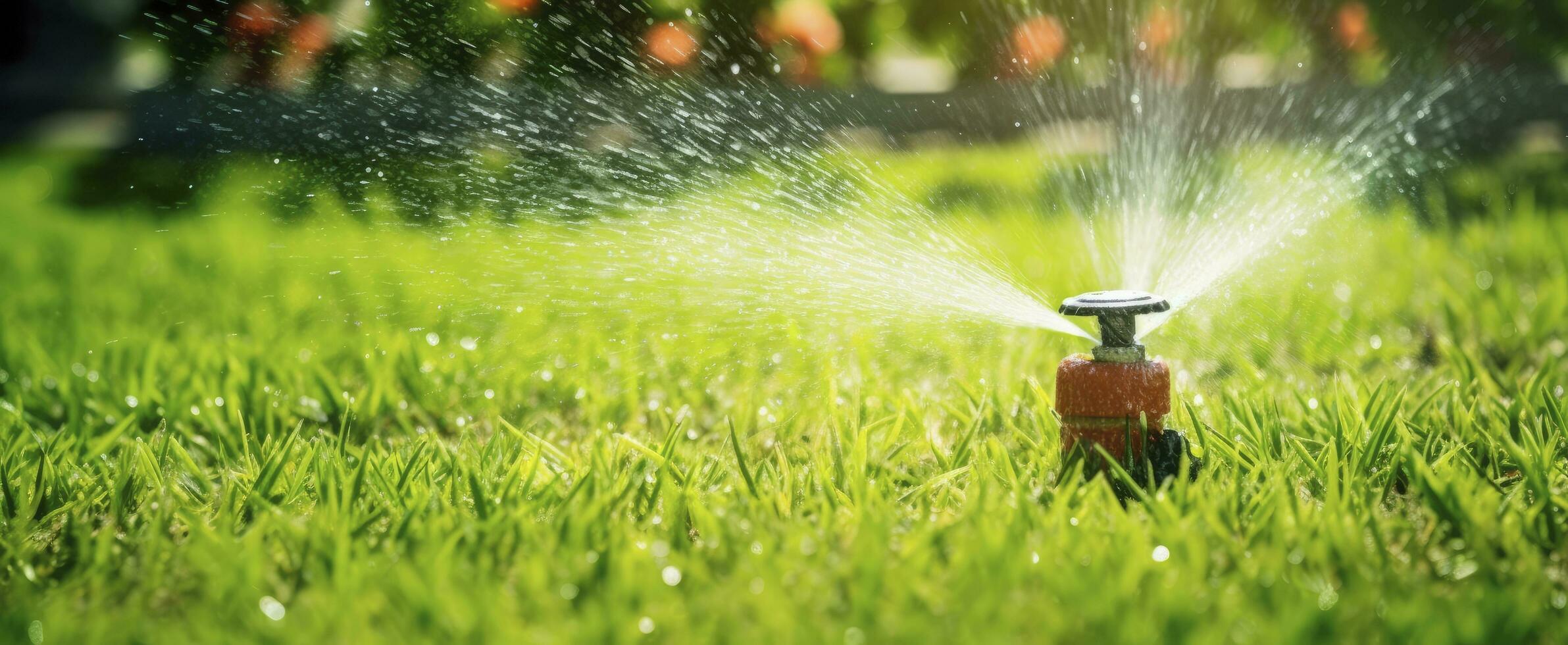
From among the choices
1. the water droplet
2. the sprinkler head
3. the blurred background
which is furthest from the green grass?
the blurred background

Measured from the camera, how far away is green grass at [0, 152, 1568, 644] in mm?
1096

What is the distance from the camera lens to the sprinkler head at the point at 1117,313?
54.3 inches

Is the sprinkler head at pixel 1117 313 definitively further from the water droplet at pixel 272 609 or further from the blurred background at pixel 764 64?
the blurred background at pixel 764 64

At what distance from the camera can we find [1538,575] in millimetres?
1138

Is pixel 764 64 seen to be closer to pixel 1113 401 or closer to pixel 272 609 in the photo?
pixel 1113 401

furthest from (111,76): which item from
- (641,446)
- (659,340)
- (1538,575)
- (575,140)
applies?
(1538,575)

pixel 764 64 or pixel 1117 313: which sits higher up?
pixel 1117 313

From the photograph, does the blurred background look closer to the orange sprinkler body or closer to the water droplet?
the orange sprinkler body

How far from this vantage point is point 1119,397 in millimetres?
1409

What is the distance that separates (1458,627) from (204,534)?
4.05 feet

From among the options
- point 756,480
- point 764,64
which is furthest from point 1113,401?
point 764,64

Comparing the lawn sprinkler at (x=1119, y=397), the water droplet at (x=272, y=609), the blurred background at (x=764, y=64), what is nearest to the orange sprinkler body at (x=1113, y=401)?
the lawn sprinkler at (x=1119, y=397)

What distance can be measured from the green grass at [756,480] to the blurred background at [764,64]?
8.61 feet

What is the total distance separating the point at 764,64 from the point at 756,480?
5142mm
